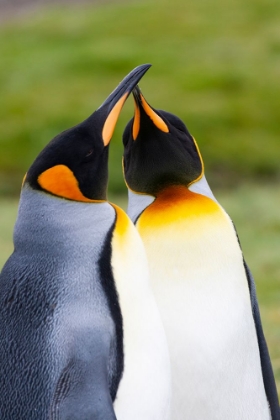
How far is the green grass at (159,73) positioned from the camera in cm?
1354

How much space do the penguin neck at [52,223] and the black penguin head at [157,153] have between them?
50 cm

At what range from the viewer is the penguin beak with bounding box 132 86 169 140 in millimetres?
2654

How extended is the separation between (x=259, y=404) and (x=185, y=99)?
517 inches

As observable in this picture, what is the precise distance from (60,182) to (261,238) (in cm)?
522

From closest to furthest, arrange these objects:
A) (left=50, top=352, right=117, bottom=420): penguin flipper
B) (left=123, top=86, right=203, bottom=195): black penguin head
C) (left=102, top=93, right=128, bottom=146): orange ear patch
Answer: (left=50, top=352, right=117, bottom=420): penguin flipper
(left=102, top=93, right=128, bottom=146): orange ear patch
(left=123, top=86, right=203, bottom=195): black penguin head

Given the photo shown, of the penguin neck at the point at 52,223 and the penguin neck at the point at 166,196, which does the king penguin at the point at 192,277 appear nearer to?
the penguin neck at the point at 166,196

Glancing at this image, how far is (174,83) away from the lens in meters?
16.5

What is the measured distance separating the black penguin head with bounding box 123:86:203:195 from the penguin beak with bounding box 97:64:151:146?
206mm

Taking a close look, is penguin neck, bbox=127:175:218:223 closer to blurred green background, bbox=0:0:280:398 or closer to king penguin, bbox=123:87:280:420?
king penguin, bbox=123:87:280:420

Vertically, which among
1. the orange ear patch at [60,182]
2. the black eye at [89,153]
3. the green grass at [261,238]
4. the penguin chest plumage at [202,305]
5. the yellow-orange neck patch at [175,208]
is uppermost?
the black eye at [89,153]

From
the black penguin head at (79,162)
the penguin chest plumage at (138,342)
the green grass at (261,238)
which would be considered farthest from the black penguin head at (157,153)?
the green grass at (261,238)

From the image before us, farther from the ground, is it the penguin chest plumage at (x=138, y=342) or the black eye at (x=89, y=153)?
the black eye at (x=89, y=153)

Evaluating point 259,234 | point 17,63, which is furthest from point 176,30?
point 259,234

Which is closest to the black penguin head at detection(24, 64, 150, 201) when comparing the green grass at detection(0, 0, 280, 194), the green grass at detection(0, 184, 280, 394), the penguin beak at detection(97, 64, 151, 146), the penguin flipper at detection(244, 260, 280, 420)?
the penguin beak at detection(97, 64, 151, 146)
